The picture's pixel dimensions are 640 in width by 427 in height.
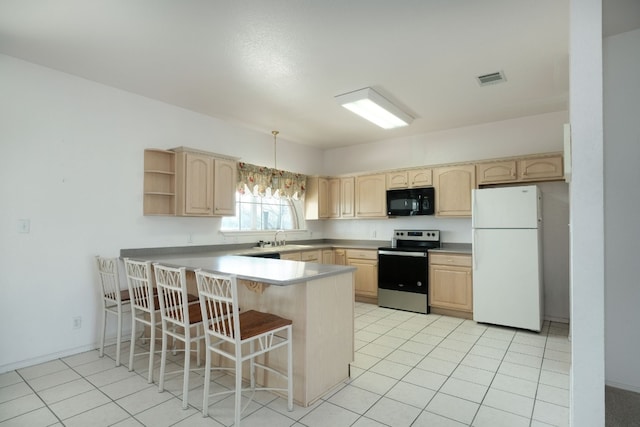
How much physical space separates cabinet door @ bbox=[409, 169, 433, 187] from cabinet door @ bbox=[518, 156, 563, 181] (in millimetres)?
1153

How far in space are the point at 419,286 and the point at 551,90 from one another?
2.82 m

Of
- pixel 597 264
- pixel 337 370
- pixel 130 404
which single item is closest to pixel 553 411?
pixel 597 264

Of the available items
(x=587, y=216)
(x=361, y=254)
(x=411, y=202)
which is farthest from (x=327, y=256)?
(x=587, y=216)

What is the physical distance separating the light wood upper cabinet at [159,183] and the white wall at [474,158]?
10.4ft

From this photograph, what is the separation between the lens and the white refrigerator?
3.85m

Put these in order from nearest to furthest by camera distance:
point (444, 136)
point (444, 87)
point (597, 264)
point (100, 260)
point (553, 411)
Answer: point (597, 264), point (553, 411), point (100, 260), point (444, 87), point (444, 136)

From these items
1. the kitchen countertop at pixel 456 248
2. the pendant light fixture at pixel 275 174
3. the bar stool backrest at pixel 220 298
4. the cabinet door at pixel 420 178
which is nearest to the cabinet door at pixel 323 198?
the pendant light fixture at pixel 275 174

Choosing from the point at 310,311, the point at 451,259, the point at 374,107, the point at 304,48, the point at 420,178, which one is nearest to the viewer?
the point at 310,311

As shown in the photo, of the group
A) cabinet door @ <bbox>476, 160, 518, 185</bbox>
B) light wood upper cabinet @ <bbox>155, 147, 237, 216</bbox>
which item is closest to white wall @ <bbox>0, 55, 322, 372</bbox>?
light wood upper cabinet @ <bbox>155, 147, 237, 216</bbox>

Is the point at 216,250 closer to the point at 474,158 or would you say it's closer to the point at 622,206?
the point at 474,158

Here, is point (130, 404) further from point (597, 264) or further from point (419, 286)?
point (419, 286)

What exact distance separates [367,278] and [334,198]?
1571mm

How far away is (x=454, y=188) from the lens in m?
4.72

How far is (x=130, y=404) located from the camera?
2326mm
